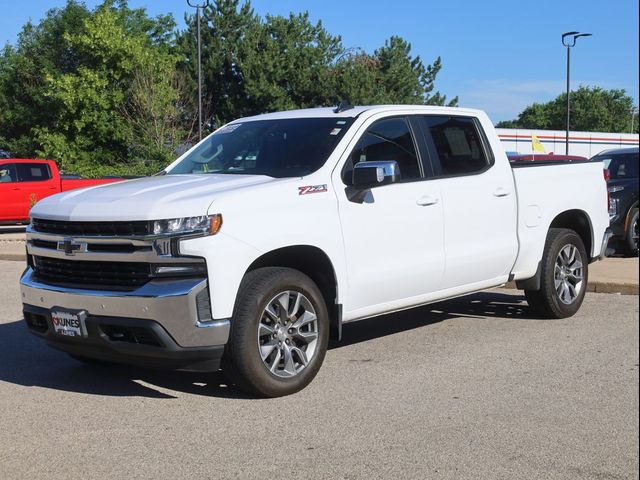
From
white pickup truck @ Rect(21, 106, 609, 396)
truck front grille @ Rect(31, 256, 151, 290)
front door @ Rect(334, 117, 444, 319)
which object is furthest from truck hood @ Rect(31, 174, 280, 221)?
front door @ Rect(334, 117, 444, 319)

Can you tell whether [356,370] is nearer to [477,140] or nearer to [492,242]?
[492,242]

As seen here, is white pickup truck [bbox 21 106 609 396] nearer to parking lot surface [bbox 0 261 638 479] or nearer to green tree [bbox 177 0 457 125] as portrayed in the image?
parking lot surface [bbox 0 261 638 479]

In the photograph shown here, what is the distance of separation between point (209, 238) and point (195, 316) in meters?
0.49

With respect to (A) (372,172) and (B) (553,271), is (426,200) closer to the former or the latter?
(A) (372,172)

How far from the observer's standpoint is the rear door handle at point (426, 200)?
6609 millimetres

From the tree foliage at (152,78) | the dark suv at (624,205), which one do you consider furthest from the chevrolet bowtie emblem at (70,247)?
the tree foliage at (152,78)

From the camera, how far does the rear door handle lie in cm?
661

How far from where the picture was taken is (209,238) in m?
5.23

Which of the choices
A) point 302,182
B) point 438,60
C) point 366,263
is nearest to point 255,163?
point 302,182

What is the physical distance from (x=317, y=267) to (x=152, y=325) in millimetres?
1372

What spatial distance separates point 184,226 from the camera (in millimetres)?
5230

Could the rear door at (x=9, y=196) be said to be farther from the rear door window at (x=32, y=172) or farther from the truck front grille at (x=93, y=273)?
the truck front grille at (x=93, y=273)

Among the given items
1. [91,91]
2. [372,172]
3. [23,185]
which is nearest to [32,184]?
[23,185]

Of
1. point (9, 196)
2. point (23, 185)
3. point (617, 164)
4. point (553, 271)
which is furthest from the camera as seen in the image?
point (23, 185)
